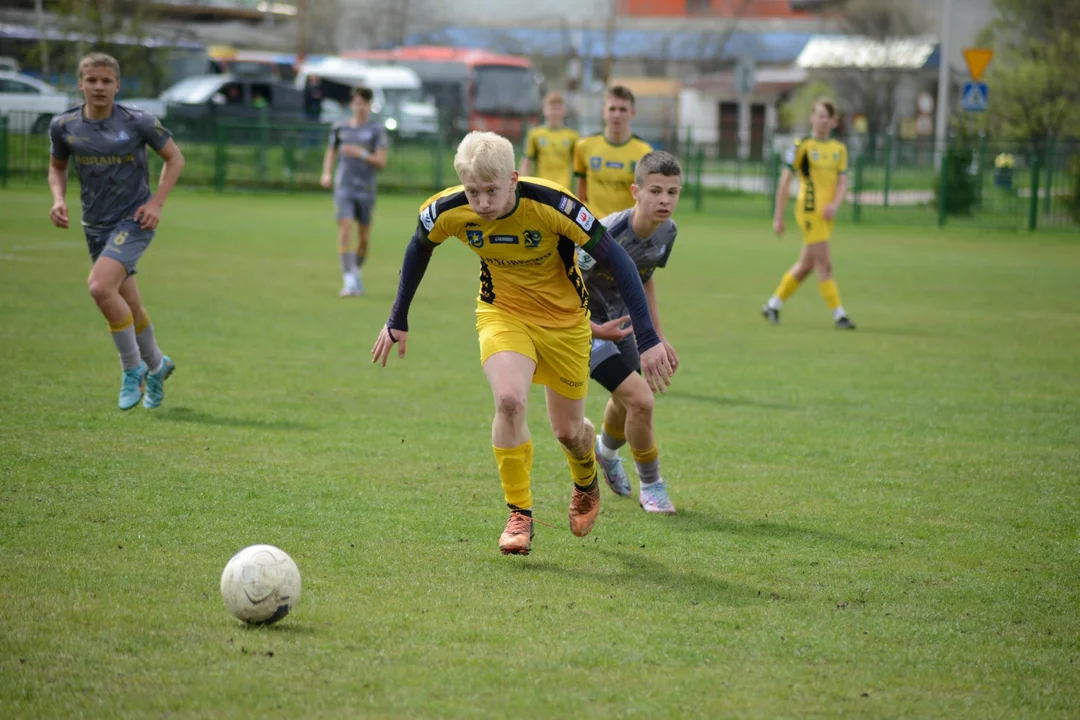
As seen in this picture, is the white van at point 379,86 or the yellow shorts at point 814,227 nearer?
the yellow shorts at point 814,227

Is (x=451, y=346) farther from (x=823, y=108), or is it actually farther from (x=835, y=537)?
(x=835, y=537)

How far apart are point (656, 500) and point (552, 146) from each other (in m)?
10.0

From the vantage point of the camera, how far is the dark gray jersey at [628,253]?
6309 mm

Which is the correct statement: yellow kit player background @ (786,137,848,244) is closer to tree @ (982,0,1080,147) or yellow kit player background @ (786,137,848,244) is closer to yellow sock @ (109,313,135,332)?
yellow sock @ (109,313,135,332)

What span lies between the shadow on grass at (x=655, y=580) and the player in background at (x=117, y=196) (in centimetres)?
399

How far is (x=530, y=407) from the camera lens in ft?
29.6

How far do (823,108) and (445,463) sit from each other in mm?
7879

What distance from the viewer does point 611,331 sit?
5.91 m

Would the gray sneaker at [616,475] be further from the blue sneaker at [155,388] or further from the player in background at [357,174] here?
the player in background at [357,174]

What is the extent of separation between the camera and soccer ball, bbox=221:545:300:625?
4.35 meters

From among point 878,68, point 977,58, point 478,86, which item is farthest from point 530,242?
point 878,68

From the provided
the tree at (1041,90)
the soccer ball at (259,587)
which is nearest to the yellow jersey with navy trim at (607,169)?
the soccer ball at (259,587)

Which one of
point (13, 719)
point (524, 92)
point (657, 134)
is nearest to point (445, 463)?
point (13, 719)

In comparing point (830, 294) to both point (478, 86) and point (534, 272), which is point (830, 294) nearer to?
point (534, 272)
